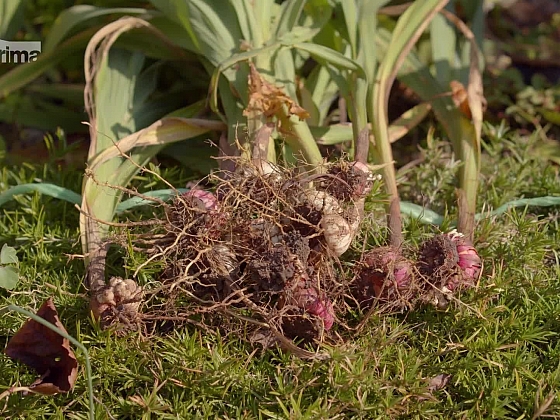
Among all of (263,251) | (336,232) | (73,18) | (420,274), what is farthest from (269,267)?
(73,18)

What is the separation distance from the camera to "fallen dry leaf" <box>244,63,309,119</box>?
5.89 ft

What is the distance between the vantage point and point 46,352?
141cm

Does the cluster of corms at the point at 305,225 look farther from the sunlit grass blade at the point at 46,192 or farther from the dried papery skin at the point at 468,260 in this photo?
the sunlit grass blade at the point at 46,192

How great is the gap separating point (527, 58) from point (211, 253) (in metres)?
1.86

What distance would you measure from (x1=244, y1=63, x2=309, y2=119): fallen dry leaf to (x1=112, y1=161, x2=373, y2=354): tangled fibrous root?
10.7 inches

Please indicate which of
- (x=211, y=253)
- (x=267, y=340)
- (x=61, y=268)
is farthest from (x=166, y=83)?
(x=267, y=340)

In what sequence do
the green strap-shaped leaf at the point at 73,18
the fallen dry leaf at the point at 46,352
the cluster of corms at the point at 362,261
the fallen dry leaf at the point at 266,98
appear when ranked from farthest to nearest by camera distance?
the green strap-shaped leaf at the point at 73,18
the fallen dry leaf at the point at 266,98
the cluster of corms at the point at 362,261
the fallen dry leaf at the point at 46,352

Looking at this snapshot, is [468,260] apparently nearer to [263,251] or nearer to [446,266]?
[446,266]

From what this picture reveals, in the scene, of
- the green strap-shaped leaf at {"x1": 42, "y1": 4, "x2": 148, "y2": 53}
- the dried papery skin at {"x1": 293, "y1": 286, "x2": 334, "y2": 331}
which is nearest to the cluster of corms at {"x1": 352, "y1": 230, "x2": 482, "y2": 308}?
the dried papery skin at {"x1": 293, "y1": 286, "x2": 334, "y2": 331}

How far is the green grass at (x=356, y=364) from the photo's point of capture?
138 cm

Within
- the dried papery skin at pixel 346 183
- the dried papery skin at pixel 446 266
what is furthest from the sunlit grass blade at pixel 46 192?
the dried papery skin at pixel 446 266

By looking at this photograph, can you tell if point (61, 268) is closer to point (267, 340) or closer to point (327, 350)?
point (267, 340)

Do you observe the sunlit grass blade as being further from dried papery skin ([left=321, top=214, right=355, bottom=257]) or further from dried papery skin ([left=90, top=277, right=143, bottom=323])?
dried papery skin ([left=321, top=214, right=355, bottom=257])

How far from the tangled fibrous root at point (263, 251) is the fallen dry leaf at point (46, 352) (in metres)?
0.20
